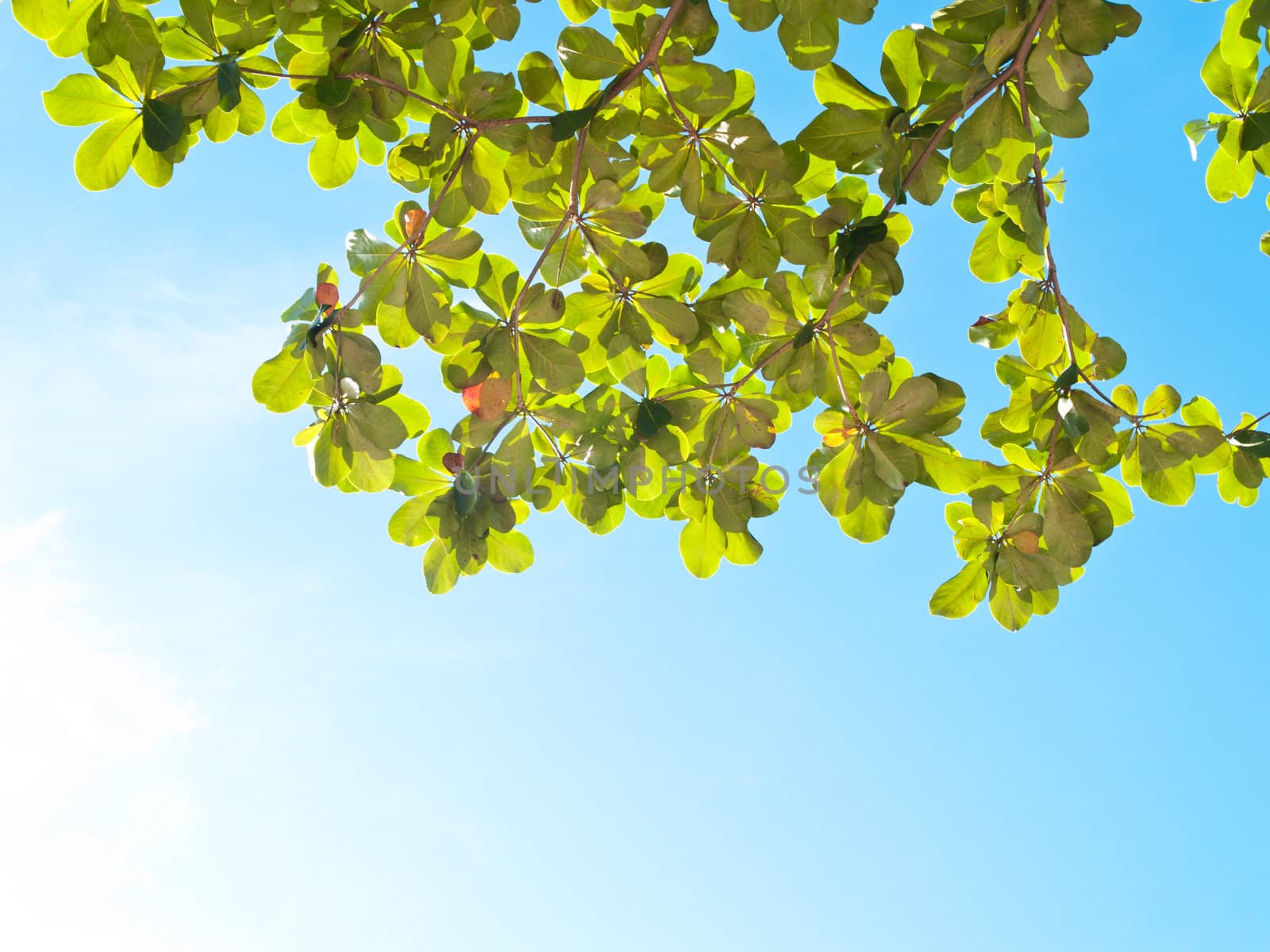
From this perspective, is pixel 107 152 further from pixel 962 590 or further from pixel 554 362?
pixel 962 590

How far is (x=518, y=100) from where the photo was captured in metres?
3.26

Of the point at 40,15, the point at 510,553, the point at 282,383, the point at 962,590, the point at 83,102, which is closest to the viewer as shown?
the point at 40,15

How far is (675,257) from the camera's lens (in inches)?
149

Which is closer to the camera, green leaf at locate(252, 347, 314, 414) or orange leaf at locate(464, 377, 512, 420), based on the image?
green leaf at locate(252, 347, 314, 414)

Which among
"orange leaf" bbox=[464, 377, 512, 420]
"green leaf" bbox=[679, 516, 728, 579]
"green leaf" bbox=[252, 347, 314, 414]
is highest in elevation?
"green leaf" bbox=[679, 516, 728, 579]

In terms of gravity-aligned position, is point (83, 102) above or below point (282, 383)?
above

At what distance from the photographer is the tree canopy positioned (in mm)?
3051

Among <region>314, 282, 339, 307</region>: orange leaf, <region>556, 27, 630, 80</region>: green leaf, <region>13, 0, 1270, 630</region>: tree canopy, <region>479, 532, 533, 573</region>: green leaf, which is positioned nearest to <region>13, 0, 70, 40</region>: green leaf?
<region>13, 0, 1270, 630</region>: tree canopy

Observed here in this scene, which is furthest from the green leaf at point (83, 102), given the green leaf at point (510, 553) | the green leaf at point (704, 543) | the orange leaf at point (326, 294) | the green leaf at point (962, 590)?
the green leaf at point (962, 590)

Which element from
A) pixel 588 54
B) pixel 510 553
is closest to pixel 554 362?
pixel 510 553

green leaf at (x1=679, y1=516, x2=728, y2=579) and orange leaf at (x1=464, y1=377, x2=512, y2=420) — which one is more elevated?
green leaf at (x1=679, y1=516, x2=728, y2=579)

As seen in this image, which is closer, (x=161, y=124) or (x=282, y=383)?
(x=161, y=124)

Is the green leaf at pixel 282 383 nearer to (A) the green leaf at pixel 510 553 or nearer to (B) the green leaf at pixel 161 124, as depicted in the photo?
(B) the green leaf at pixel 161 124

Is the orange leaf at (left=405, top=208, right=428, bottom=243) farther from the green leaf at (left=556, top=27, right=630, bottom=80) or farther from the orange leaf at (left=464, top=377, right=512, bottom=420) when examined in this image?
the green leaf at (left=556, top=27, right=630, bottom=80)
